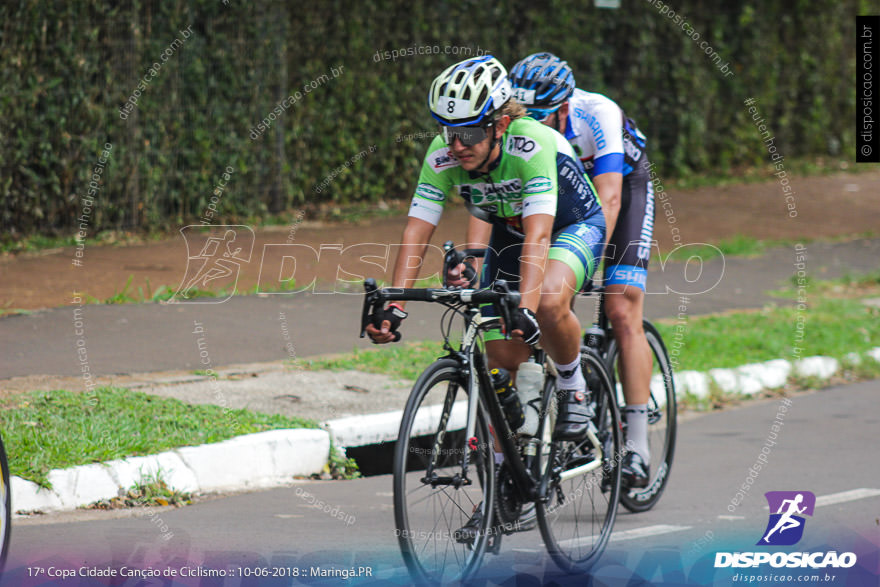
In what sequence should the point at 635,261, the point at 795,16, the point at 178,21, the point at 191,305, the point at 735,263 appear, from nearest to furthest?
the point at 635,261, the point at 191,305, the point at 178,21, the point at 735,263, the point at 795,16

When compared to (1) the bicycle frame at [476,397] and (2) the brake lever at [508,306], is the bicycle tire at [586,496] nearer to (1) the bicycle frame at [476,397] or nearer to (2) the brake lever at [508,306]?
(1) the bicycle frame at [476,397]

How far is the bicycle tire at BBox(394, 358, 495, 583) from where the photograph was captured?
13.6 feet

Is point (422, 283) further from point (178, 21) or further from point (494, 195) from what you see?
point (494, 195)

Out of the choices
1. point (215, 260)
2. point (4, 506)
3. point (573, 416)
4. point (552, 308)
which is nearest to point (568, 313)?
point (552, 308)

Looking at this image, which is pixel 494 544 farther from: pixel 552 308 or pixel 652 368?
pixel 652 368

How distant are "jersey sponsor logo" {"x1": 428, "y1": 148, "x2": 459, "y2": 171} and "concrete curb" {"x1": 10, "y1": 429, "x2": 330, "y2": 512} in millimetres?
1955

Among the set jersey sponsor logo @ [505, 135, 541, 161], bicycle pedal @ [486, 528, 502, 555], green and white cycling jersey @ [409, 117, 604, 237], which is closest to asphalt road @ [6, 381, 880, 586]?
bicycle pedal @ [486, 528, 502, 555]

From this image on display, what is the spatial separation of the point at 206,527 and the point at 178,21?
711cm

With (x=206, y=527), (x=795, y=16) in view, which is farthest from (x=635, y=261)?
(x=795, y=16)

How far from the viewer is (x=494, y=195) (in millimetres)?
4883

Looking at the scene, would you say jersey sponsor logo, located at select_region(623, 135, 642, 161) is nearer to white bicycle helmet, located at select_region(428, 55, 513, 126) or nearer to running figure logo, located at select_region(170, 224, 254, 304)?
white bicycle helmet, located at select_region(428, 55, 513, 126)

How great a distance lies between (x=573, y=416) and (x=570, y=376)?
16 cm

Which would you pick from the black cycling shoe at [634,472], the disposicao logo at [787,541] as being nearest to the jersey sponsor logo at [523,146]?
the black cycling shoe at [634,472]

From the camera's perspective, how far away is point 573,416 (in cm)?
504
